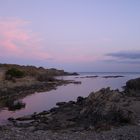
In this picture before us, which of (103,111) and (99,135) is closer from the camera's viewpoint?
(99,135)

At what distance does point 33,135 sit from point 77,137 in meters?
2.40

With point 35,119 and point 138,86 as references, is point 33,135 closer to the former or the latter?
point 35,119

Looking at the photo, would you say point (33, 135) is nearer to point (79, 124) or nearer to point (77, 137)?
point (77, 137)

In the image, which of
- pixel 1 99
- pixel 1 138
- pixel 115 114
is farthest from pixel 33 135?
pixel 1 99

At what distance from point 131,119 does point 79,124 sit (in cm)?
365

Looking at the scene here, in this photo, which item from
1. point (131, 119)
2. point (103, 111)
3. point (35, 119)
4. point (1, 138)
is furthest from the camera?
point (35, 119)

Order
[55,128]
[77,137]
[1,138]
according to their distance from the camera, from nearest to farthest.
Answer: [1,138] < [77,137] < [55,128]

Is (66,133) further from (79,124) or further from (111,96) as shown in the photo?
(111,96)

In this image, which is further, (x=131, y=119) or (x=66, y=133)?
(x=131, y=119)

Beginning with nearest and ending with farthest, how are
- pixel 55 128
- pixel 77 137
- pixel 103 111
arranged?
pixel 77 137 → pixel 55 128 → pixel 103 111

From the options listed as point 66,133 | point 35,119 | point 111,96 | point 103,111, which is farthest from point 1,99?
point 66,133

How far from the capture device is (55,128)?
80.2 feet

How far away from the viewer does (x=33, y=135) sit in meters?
20.4

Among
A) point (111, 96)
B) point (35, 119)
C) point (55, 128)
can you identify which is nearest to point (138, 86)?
point (111, 96)
